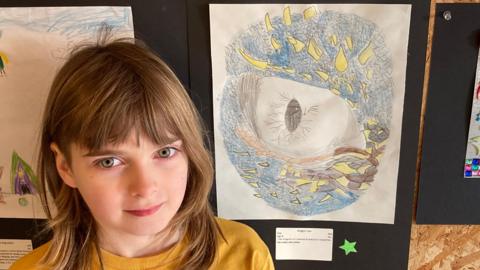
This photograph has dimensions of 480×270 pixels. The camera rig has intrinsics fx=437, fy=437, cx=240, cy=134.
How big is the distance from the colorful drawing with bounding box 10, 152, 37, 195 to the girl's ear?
202mm

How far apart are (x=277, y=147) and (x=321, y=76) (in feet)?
0.56

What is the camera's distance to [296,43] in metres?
0.85

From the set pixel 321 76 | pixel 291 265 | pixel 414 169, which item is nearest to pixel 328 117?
pixel 321 76

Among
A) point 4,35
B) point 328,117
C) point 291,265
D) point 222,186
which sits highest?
point 4,35

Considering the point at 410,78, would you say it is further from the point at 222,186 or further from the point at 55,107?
the point at 55,107

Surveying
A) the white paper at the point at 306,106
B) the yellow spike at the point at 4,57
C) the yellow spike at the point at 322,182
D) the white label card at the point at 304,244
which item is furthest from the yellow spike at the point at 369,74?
the yellow spike at the point at 4,57

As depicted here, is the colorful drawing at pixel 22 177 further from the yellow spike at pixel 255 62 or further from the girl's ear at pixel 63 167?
the yellow spike at pixel 255 62

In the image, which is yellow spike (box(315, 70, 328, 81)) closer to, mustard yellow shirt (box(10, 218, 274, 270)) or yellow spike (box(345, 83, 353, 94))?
yellow spike (box(345, 83, 353, 94))

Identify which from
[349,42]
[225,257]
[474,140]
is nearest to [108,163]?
[225,257]

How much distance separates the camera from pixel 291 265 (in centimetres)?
98

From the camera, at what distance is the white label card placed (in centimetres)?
96

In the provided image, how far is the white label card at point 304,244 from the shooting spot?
955 mm

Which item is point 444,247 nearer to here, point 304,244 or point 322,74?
point 304,244

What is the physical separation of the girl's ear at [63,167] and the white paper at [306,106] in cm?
29
